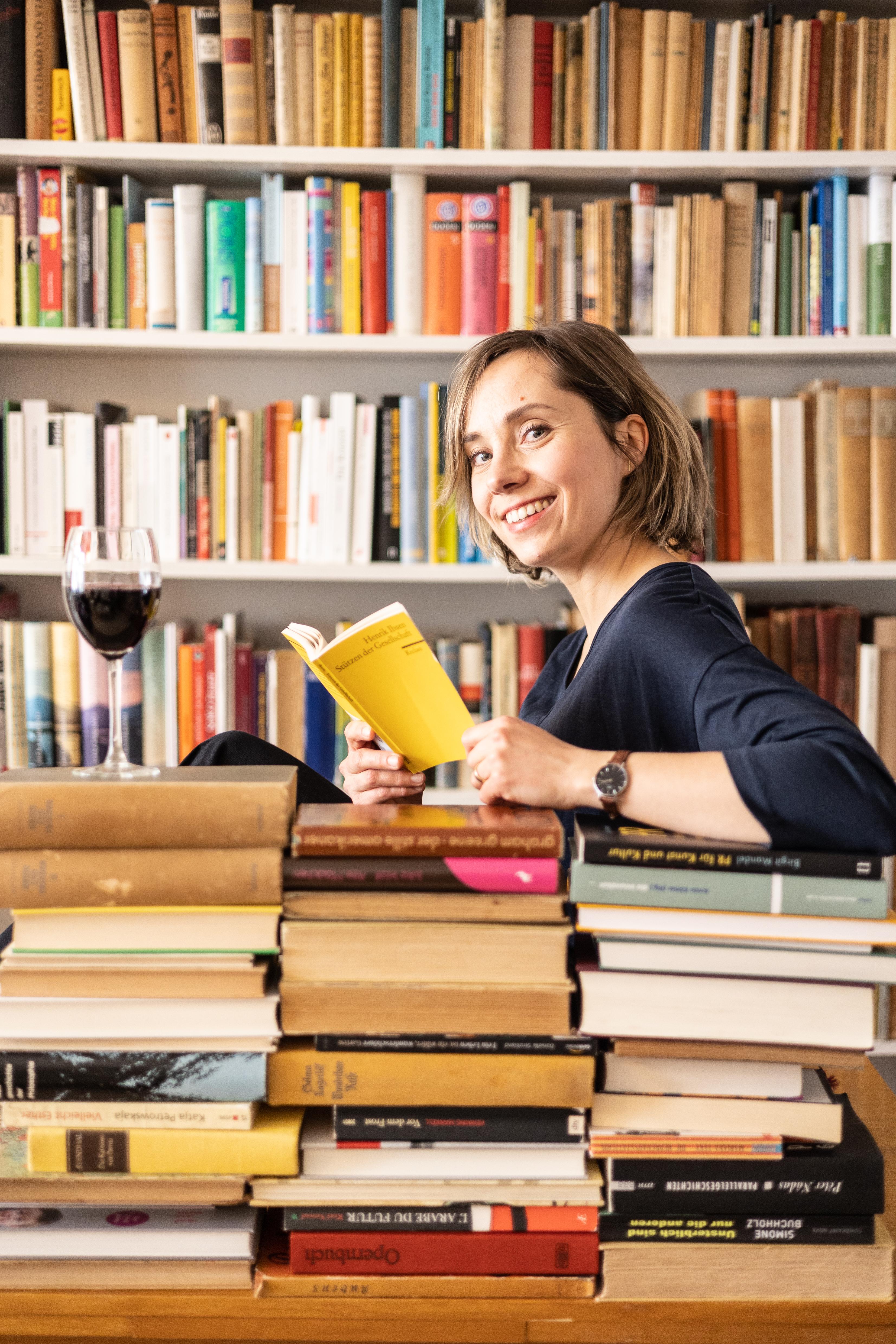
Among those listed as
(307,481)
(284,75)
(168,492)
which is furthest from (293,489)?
(284,75)

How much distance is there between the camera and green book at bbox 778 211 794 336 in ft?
6.66

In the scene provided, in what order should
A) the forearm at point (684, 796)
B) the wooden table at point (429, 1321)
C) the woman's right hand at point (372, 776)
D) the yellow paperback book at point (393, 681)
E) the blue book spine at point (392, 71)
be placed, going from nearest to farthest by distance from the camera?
the wooden table at point (429, 1321)
the forearm at point (684, 796)
the yellow paperback book at point (393, 681)
the woman's right hand at point (372, 776)
the blue book spine at point (392, 71)

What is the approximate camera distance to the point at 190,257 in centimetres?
199

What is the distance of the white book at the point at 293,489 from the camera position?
203 cm

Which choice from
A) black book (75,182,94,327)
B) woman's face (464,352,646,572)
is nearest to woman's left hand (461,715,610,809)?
woman's face (464,352,646,572)

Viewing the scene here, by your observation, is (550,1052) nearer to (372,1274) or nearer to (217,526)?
(372,1274)

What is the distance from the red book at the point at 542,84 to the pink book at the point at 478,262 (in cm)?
15

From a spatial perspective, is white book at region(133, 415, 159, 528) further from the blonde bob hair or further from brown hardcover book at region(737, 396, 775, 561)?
brown hardcover book at region(737, 396, 775, 561)

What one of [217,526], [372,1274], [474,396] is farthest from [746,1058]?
[217,526]

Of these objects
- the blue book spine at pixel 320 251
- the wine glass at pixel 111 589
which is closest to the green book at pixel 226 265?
the blue book spine at pixel 320 251

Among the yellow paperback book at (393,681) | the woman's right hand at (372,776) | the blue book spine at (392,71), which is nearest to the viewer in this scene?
the yellow paperback book at (393,681)

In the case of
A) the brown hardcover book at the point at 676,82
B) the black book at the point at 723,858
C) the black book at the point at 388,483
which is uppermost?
the brown hardcover book at the point at 676,82

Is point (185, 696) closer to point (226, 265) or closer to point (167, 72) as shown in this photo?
point (226, 265)

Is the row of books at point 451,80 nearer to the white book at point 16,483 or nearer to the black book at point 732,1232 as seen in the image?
the white book at point 16,483
